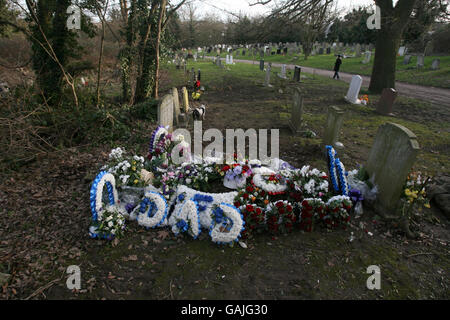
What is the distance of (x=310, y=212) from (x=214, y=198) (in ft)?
4.91

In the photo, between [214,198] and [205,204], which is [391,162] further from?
[205,204]

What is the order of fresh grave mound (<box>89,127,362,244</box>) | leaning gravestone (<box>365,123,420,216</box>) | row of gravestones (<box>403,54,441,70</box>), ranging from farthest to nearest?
row of gravestones (<box>403,54,441,70</box>) → leaning gravestone (<box>365,123,420,216</box>) → fresh grave mound (<box>89,127,362,244</box>)

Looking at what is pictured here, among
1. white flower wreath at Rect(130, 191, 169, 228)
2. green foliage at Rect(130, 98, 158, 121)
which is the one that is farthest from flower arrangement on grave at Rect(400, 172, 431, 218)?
green foliage at Rect(130, 98, 158, 121)

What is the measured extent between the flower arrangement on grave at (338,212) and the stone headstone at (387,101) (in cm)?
802

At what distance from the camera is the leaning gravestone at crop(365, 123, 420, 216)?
3.92m

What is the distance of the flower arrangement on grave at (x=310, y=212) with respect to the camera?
3939 millimetres

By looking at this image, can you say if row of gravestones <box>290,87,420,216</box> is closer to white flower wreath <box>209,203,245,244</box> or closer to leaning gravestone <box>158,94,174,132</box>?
white flower wreath <box>209,203,245,244</box>

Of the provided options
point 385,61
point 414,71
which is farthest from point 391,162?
point 414,71

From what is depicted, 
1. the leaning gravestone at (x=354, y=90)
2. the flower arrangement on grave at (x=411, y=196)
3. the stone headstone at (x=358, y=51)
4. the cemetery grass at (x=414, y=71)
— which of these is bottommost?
the flower arrangement on grave at (x=411, y=196)

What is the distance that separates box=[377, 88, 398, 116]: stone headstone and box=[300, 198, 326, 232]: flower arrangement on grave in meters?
8.36

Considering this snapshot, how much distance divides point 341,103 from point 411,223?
8973 mm

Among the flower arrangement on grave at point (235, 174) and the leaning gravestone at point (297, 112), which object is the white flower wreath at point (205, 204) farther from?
the leaning gravestone at point (297, 112)

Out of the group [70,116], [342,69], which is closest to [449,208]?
[70,116]

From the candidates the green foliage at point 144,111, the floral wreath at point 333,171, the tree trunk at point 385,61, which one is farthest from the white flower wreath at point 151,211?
the tree trunk at point 385,61
